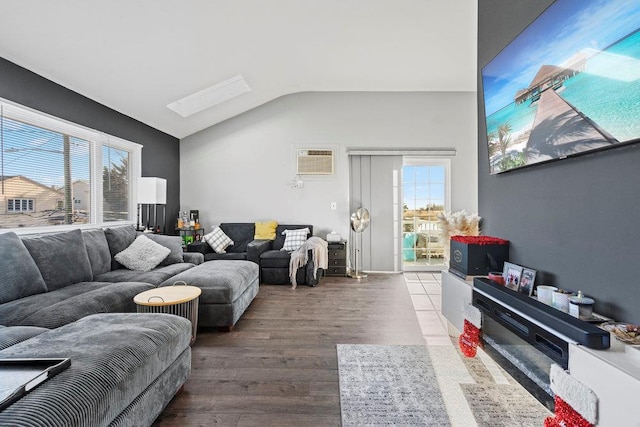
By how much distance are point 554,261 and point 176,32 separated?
369 cm

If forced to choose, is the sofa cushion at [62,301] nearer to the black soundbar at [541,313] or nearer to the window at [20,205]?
the window at [20,205]

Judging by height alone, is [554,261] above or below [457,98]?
below

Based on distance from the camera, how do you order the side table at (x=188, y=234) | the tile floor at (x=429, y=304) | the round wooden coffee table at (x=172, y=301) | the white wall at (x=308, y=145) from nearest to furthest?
the round wooden coffee table at (x=172, y=301) < the tile floor at (x=429, y=304) < the side table at (x=188, y=234) < the white wall at (x=308, y=145)

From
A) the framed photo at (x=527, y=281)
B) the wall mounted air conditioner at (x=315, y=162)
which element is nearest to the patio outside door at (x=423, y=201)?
the wall mounted air conditioner at (x=315, y=162)

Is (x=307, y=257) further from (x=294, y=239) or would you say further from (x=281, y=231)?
(x=281, y=231)

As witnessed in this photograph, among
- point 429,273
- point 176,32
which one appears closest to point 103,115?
point 176,32

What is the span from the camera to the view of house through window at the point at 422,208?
553cm

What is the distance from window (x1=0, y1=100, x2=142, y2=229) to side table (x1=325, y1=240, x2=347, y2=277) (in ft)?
10.1

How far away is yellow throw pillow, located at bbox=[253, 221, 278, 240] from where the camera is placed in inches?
208

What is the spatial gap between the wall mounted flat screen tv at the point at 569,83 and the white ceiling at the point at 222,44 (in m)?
1.72

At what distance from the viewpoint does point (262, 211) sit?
220 inches

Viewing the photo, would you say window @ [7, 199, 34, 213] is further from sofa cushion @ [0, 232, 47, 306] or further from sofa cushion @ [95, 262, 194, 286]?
sofa cushion @ [95, 262, 194, 286]

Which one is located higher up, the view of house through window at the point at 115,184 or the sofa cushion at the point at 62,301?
the view of house through window at the point at 115,184

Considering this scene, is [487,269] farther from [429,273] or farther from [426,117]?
[426,117]
